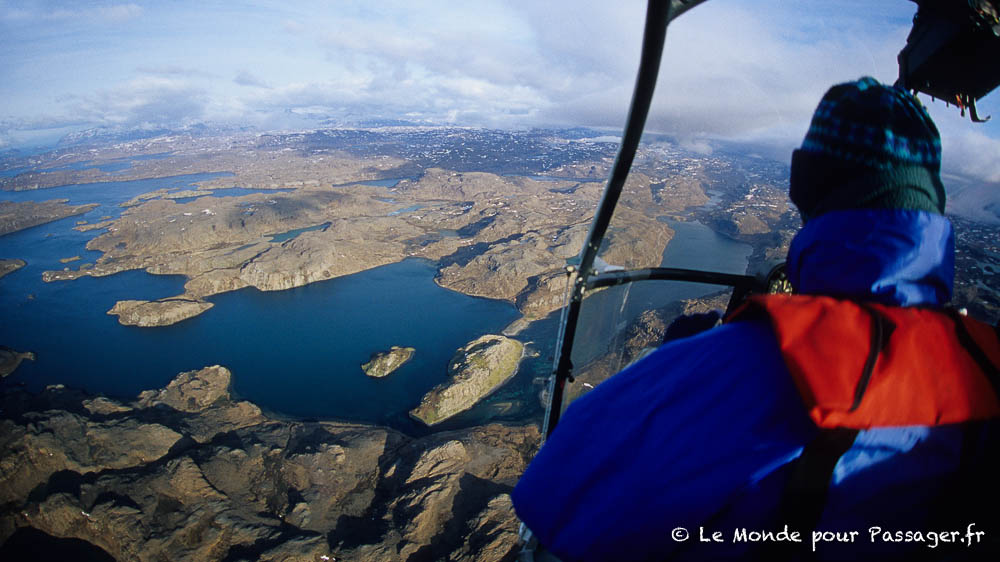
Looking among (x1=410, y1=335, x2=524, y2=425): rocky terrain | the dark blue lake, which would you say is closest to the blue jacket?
the dark blue lake

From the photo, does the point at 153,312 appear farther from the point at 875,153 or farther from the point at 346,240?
the point at 875,153

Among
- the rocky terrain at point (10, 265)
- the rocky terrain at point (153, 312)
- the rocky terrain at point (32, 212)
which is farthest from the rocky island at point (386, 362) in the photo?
the rocky terrain at point (32, 212)

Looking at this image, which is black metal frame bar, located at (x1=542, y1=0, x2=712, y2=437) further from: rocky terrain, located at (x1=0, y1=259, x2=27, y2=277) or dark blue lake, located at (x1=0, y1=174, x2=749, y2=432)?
rocky terrain, located at (x1=0, y1=259, x2=27, y2=277)

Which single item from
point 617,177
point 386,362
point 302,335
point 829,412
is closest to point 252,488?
point 386,362

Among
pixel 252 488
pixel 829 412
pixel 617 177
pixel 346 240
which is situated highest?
pixel 617 177

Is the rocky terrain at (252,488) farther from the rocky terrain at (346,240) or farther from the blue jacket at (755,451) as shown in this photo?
the rocky terrain at (346,240)

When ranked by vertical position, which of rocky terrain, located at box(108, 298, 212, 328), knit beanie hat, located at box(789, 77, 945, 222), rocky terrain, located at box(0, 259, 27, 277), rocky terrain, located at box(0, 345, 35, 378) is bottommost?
rocky terrain, located at box(0, 345, 35, 378)
